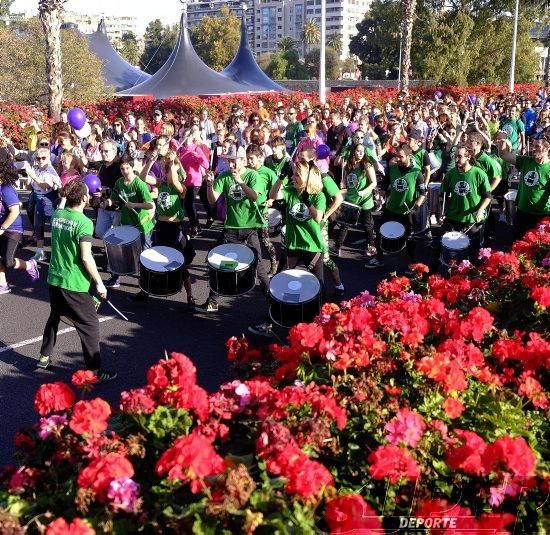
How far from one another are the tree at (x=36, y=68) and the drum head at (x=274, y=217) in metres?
18.3

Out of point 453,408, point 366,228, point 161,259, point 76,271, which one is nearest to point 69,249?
point 76,271

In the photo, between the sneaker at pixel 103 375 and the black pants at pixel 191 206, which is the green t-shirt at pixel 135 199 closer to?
the sneaker at pixel 103 375

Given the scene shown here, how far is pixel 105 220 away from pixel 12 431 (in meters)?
4.44

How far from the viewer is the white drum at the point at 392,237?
27.5 ft

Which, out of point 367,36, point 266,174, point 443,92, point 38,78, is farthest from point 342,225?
point 367,36

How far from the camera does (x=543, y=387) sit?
351 cm

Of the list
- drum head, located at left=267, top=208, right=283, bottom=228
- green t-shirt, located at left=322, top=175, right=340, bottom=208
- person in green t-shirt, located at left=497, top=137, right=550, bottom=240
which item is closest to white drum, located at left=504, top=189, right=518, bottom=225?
person in green t-shirt, located at left=497, top=137, right=550, bottom=240

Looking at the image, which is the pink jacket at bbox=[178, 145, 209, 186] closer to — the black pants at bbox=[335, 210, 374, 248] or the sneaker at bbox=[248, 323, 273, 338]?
the black pants at bbox=[335, 210, 374, 248]

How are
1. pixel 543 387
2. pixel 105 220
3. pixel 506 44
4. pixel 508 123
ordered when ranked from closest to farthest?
pixel 543 387, pixel 105 220, pixel 508 123, pixel 506 44

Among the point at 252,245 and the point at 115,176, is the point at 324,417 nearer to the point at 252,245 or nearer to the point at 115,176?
the point at 252,245

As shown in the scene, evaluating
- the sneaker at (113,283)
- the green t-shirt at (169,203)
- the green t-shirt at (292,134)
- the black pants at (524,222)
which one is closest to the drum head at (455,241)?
the black pants at (524,222)

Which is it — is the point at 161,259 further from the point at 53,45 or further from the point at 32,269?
the point at 53,45

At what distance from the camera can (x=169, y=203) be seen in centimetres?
752

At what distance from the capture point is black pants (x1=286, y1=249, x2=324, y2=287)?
21.6ft
